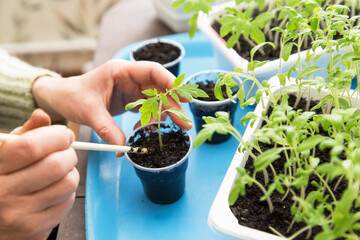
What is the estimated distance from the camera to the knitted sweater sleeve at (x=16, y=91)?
1.19m

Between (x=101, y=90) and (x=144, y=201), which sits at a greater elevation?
(x=101, y=90)

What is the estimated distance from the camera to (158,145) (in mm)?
942

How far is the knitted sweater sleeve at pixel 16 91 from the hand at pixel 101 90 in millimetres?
48

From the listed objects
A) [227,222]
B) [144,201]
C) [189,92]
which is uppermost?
[189,92]

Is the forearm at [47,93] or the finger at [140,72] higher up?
the finger at [140,72]

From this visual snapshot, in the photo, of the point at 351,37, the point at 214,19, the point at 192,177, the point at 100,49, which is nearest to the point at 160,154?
the point at 192,177

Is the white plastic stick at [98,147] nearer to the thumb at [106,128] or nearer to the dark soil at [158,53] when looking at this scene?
the thumb at [106,128]

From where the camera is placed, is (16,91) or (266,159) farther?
(16,91)

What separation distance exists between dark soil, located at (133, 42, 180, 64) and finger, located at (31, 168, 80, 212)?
68cm

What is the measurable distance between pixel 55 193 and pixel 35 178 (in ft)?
0.22

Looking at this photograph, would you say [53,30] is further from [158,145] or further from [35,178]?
[35,178]

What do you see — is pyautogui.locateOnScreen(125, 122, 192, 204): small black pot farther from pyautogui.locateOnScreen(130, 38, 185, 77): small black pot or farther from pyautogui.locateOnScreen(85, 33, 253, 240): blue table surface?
pyautogui.locateOnScreen(130, 38, 185, 77): small black pot

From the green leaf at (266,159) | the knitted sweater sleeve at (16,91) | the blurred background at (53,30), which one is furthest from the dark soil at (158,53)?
the blurred background at (53,30)

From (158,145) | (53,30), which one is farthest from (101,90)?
(53,30)
